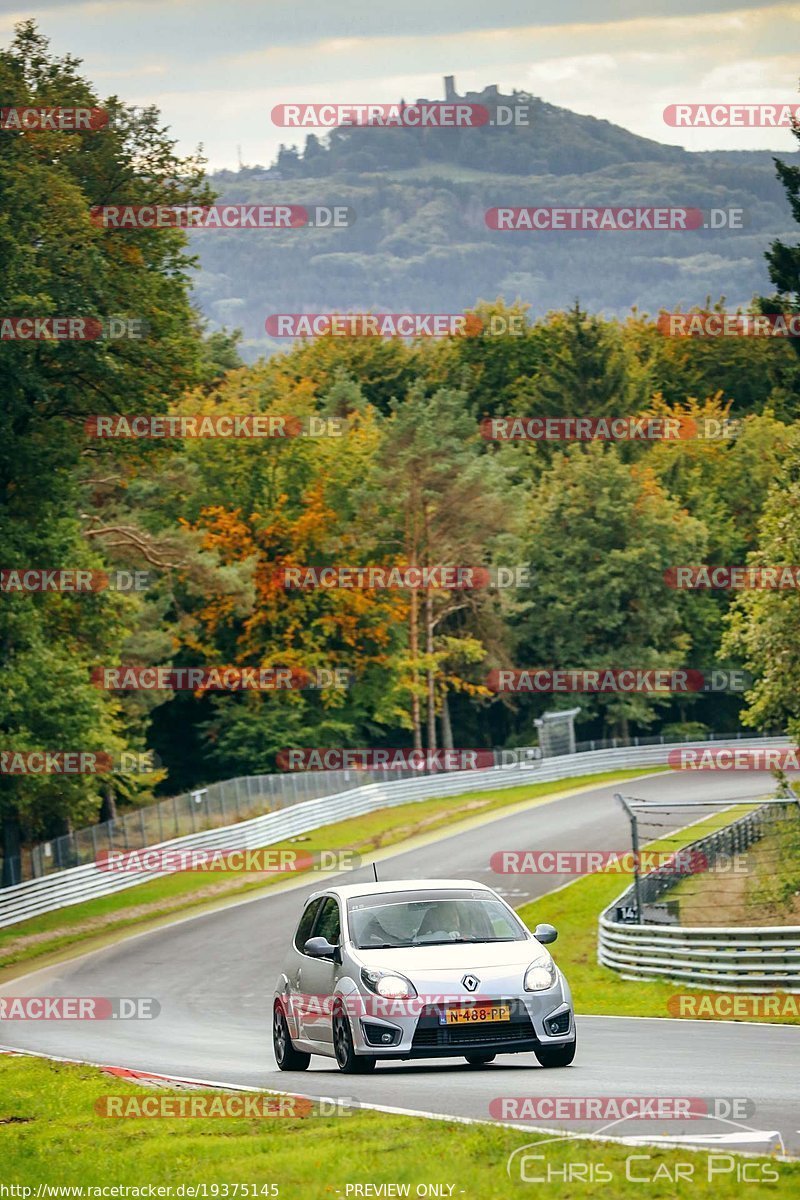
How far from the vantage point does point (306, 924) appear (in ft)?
50.8

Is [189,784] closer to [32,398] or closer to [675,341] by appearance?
[32,398]

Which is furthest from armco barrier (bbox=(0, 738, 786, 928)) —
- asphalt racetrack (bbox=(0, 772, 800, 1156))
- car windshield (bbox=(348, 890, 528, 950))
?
car windshield (bbox=(348, 890, 528, 950))

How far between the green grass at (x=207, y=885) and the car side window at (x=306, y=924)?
2320 centimetres

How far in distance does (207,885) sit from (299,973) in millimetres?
32530

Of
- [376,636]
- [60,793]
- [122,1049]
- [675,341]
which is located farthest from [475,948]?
[675,341]

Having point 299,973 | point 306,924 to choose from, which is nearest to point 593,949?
point 306,924

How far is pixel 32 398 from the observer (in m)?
37.5

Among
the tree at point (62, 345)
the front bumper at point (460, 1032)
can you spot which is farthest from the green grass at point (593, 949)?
the tree at point (62, 345)

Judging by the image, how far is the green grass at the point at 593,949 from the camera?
23859mm

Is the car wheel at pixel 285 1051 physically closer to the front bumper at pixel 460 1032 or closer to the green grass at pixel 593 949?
the front bumper at pixel 460 1032

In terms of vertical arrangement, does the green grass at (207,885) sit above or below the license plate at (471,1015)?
below

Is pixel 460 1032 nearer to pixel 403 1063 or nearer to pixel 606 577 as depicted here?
pixel 403 1063

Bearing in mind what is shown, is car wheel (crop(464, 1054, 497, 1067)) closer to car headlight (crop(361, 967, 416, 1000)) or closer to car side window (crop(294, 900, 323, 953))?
car headlight (crop(361, 967, 416, 1000))

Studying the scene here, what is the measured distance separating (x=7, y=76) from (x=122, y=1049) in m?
23.2
